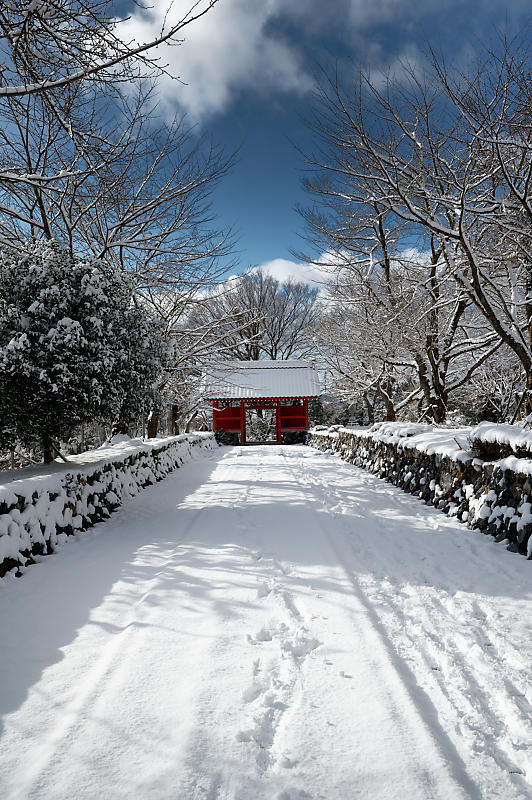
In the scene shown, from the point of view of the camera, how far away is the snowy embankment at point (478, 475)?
3857mm

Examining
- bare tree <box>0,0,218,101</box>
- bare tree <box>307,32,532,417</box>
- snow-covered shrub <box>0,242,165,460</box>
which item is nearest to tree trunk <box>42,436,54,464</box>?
snow-covered shrub <box>0,242,165,460</box>

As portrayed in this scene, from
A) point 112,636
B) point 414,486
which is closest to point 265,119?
point 414,486

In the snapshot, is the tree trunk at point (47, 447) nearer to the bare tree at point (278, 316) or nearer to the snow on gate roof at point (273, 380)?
the snow on gate roof at point (273, 380)

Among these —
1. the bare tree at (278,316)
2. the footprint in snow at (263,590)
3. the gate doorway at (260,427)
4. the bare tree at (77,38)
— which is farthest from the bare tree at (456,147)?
the gate doorway at (260,427)

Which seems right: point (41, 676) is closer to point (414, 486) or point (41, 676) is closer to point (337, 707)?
point (337, 707)

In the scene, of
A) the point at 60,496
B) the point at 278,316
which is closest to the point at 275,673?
the point at 60,496

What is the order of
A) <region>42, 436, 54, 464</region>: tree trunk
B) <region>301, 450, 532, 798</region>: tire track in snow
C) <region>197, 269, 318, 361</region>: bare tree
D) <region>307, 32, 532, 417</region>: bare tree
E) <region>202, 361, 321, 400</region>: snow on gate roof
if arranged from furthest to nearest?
<region>197, 269, 318, 361</region>: bare tree
<region>202, 361, 321, 400</region>: snow on gate roof
<region>42, 436, 54, 464</region>: tree trunk
<region>307, 32, 532, 417</region>: bare tree
<region>301, 450, 532, 798</region>: tire track in snow

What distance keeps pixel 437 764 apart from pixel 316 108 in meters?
6.73

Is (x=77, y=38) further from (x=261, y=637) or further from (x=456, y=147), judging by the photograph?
(x=456, y=147)

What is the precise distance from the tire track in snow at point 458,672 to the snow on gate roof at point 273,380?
57.7 ft

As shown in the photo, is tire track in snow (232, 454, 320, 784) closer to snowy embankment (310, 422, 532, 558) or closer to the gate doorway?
snowy embankment (310, 422, 532, 558)

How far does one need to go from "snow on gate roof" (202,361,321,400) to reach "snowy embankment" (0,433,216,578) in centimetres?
1346

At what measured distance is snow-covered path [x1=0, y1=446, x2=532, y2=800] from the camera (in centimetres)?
151

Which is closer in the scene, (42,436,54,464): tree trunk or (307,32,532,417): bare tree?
(307,32,532,417): bare tree
